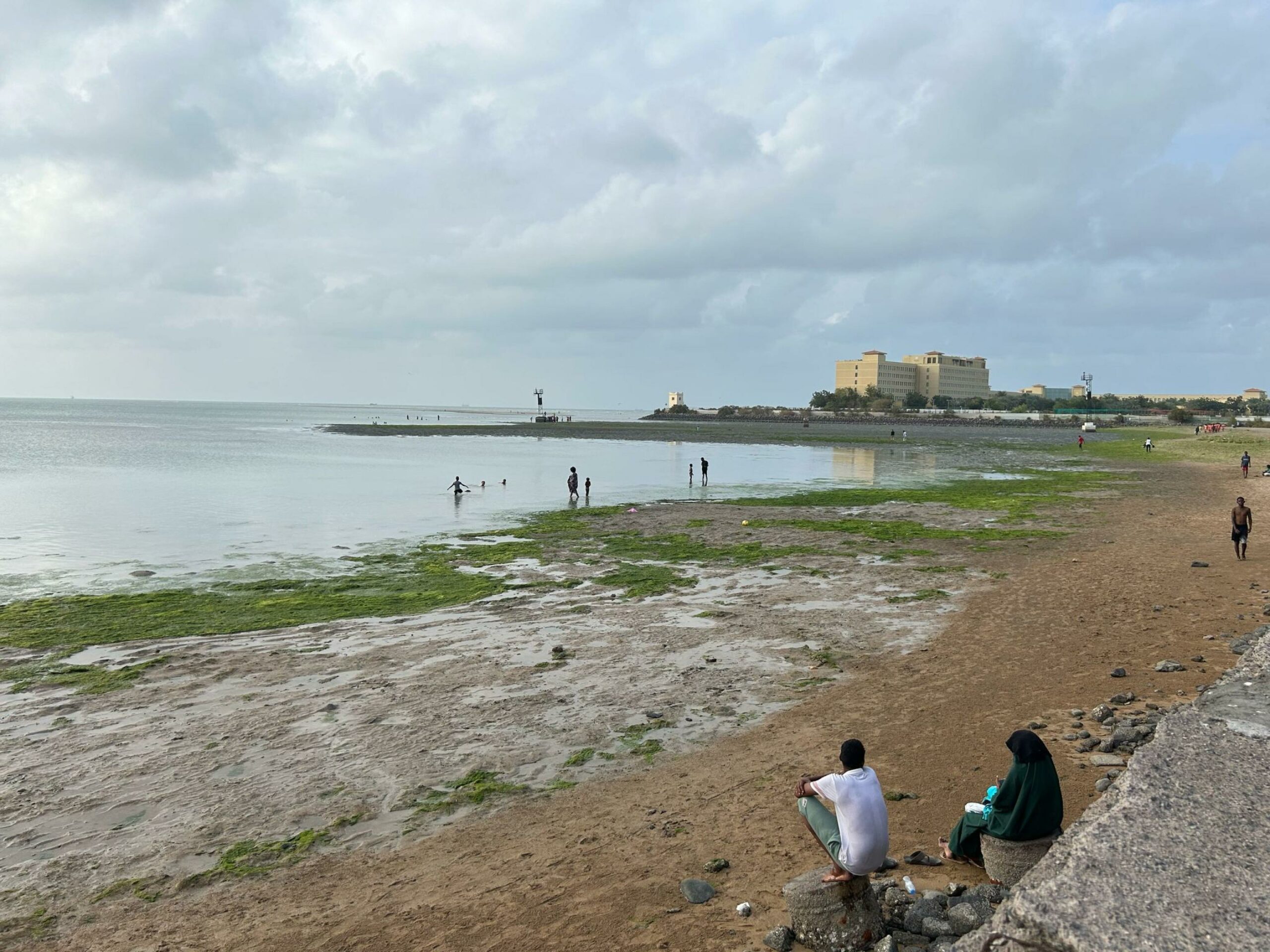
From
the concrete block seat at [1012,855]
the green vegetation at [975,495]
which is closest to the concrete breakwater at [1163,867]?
the concrete block seat at [1012,855]

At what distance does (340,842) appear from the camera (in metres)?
7.83

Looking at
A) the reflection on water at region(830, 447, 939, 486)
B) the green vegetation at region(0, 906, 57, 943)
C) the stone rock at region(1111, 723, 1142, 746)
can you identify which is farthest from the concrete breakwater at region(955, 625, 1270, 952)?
the reflection on water at region(830, 447, 939, 486)

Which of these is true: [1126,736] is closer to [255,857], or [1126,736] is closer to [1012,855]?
[1012,855]

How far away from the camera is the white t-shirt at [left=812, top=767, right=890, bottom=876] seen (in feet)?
18.7

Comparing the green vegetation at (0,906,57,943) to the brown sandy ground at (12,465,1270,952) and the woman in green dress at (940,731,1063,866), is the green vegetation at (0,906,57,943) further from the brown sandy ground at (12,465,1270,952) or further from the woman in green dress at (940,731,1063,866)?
the woman in green dress at (940,731,1063,866)

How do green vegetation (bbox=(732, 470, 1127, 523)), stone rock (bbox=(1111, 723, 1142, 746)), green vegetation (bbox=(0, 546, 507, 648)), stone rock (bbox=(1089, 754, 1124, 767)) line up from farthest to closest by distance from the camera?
green vegetation (bbox=(732, 470, 1127, 523)), green vegetation (bbox=(0, 546, 507, 648)), stone rock (bbox=(1111, 723, 1142, 746)), stone rock (bbox=(1089, 754, 1124, 767))

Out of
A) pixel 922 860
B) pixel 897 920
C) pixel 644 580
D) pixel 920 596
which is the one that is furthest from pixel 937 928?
pixel 644 580

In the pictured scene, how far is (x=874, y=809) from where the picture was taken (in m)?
5.84

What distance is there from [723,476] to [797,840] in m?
45.1

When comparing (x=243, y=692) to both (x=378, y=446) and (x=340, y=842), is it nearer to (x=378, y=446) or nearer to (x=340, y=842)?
(x=340, y=842)

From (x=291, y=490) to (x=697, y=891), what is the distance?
41250 mm

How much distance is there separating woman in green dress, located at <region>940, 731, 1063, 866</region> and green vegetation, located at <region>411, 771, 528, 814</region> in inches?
195

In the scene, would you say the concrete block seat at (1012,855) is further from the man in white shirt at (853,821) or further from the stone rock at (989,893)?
the man in white shirt at (853,821)

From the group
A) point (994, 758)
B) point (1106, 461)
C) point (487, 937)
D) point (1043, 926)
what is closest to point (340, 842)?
point (487, 937)
